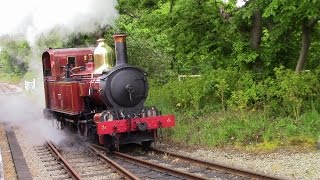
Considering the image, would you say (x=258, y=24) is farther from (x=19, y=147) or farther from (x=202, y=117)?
(x=19, y=147)

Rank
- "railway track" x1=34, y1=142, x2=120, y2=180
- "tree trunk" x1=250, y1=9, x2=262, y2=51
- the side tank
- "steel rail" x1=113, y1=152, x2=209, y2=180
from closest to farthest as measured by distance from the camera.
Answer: "steel rail" x1=113, y1=152, x2=209, y2=180 < "railway track" x1=34, y1=142, x2=120, y2=180 < the side tank < "tree trunk" x1=250, y1=9, x2=262, y2=51

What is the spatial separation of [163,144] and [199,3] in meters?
4.52

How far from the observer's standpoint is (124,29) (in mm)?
23797

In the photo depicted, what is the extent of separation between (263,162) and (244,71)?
17.4 feet

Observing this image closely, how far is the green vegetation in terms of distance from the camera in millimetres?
11422

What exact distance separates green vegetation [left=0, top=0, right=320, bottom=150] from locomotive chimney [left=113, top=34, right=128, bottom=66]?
2.76 m

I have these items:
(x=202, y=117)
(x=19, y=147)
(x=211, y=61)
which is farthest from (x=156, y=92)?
(x=19, y=147)


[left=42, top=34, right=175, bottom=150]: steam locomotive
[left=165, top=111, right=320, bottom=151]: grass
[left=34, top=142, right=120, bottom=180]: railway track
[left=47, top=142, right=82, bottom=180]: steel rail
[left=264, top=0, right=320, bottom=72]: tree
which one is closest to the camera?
[left=47, top=142, right=82, bottom=180]: steel rail

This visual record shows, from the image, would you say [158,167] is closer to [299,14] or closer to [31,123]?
[299,14]

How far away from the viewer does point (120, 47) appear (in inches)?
450

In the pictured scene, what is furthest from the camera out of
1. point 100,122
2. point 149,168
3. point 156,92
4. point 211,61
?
point 156,92

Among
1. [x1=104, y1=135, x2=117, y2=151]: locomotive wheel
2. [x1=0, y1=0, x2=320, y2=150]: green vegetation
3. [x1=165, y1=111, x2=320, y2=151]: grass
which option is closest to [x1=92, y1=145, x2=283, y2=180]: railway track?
[x1=104, y1=135, x2=117, y2=151]: locomotive wheel

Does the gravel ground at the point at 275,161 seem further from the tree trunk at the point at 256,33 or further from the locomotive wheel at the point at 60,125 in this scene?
the locomotive wheel at the point at 60,125

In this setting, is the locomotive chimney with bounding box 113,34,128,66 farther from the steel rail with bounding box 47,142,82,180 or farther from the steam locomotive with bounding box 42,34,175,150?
the steel rail with bounding box 47,142,82,180
